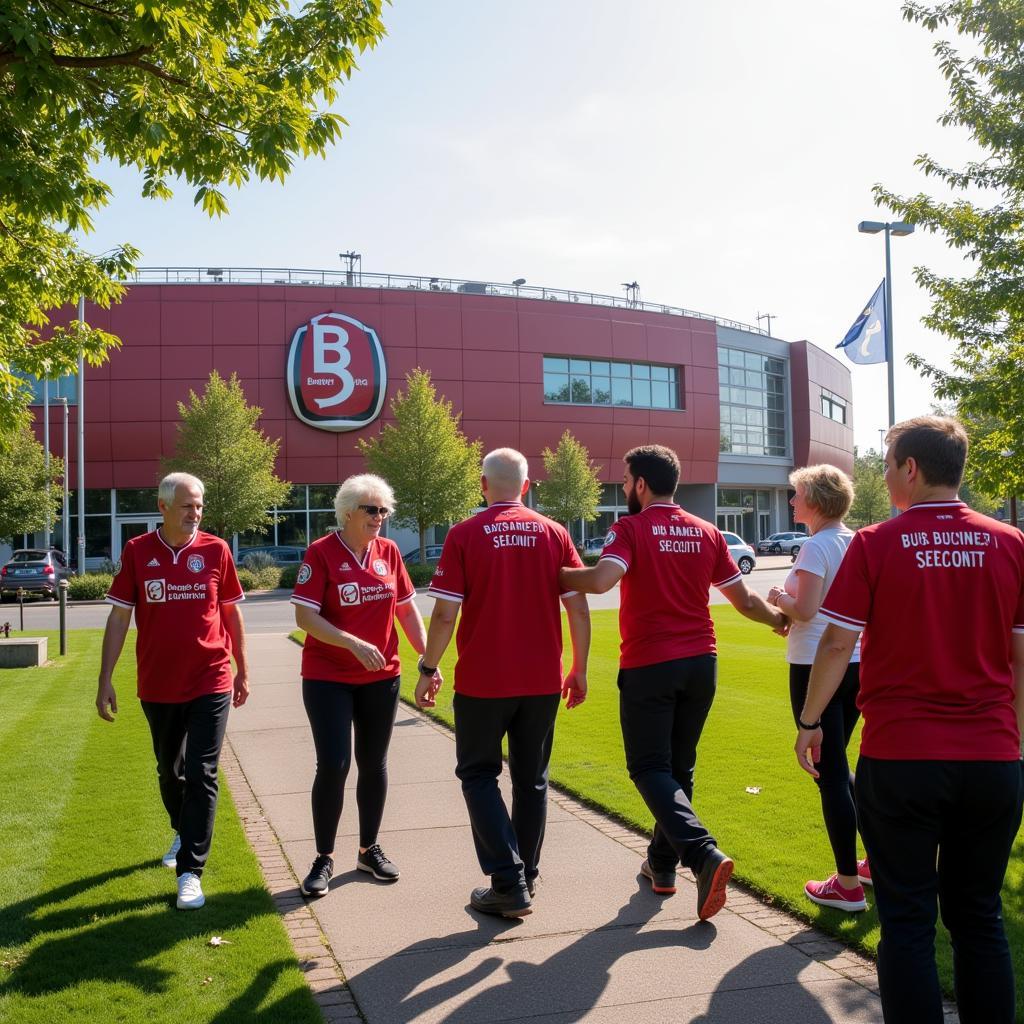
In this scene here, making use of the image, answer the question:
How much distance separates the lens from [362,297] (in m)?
43.5

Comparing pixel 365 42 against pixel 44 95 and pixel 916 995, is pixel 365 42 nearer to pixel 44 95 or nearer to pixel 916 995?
pixel 44 95

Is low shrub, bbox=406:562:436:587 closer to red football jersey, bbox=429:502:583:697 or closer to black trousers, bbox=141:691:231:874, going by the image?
black trousers, bbox=141:691:231:874

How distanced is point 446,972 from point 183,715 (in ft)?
6.55

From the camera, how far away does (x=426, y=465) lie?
38250 mm

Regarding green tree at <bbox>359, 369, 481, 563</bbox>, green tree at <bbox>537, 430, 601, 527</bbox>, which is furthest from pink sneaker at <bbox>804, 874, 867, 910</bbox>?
green tree at <bbox>537, 430, 601, 527</bbox>

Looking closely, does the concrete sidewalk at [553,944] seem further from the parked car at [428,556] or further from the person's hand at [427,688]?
the parked car at [428,556]

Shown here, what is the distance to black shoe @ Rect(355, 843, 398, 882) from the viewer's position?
16.6 ft

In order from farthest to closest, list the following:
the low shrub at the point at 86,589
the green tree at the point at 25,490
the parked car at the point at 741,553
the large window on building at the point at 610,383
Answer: the large window on building at the point at 610,383
the parked car at the point at 741,553
the green tree at the point at 25,490
the low shrub at the point at 86,589

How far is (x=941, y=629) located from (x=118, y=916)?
12.4 ft

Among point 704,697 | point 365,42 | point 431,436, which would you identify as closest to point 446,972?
point 704,697

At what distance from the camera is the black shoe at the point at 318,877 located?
4848 mm

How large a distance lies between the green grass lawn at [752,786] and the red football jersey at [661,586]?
1.27 m

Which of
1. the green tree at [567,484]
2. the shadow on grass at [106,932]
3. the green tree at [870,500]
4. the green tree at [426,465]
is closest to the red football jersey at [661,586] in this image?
the shadow on grass at [106,932]

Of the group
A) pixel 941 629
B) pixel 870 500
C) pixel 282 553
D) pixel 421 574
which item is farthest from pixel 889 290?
pixel 870 500
